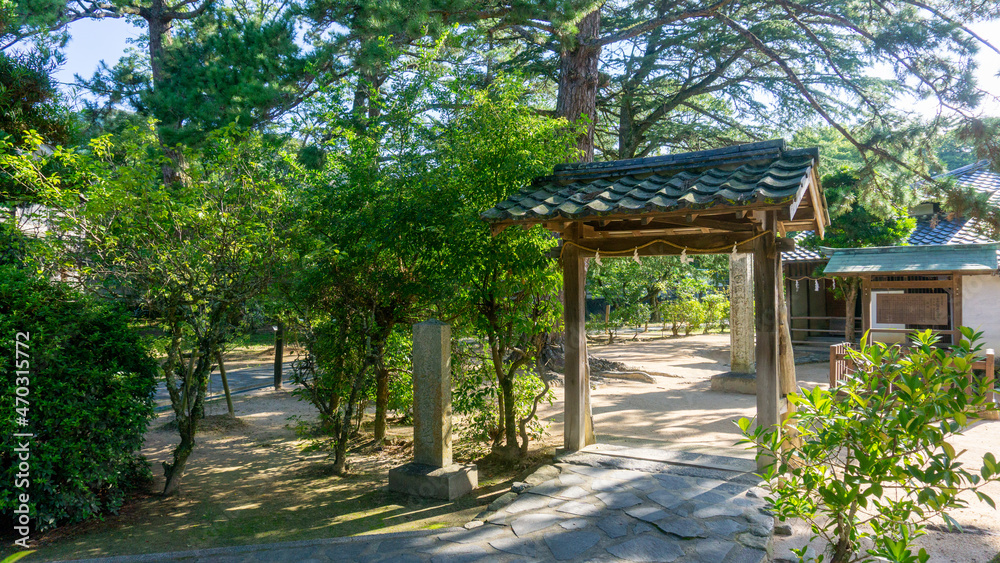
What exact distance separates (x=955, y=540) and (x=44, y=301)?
25.5 ft

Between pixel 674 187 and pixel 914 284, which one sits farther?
pixel 914 284

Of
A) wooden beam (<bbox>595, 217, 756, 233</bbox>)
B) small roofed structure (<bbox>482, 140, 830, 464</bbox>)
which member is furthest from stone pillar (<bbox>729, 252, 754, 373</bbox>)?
wooden beam (<bbox>595, 217, 756, 233</bbox>)


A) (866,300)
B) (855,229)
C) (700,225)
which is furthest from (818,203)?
(855,229)

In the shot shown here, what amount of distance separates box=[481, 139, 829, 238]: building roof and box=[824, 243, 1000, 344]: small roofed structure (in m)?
8.10

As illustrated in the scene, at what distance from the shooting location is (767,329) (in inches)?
212

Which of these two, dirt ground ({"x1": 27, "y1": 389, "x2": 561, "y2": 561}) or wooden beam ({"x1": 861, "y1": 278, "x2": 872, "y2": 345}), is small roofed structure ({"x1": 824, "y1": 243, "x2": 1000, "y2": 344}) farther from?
dirt ground ({"x1": 27, "y1": 389, "x2": 561, "y2": 561})

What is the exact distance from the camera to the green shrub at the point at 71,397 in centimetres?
454

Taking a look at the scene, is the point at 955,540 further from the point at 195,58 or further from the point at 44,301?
the point at 195,58

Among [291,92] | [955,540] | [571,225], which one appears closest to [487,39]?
[291,92]

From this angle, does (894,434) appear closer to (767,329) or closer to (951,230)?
(767,329)

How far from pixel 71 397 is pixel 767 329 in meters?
6.01

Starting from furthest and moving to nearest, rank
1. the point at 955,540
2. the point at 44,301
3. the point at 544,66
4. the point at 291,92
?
1. the point at 544,66
2. the point at 291,92
3. the point at 44,301
4. the point at 955,540

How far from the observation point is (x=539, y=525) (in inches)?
175

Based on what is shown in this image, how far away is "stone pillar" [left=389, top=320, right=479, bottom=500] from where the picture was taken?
5789mm
